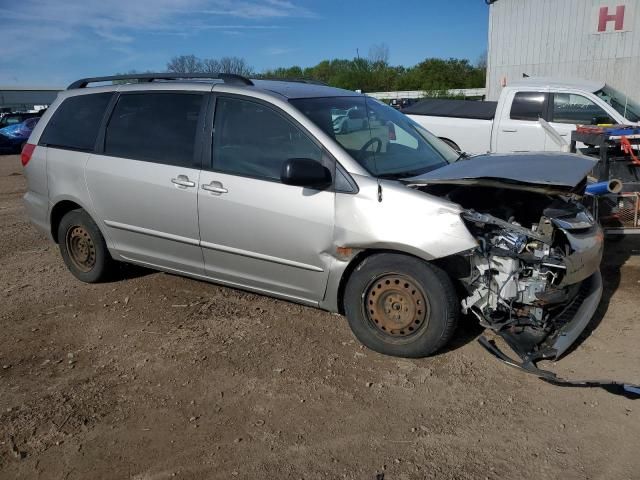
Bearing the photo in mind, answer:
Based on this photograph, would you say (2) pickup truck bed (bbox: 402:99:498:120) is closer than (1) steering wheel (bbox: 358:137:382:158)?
No

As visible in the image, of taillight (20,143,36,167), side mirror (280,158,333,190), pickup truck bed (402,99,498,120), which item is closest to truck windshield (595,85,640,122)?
pickup truck bed (402,99,498,120)

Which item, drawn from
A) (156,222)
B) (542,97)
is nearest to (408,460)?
(156,222)

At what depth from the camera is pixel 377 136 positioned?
4430 mm

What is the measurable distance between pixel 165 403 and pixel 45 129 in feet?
11.0

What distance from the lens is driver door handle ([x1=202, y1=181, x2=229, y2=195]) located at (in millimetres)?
4234

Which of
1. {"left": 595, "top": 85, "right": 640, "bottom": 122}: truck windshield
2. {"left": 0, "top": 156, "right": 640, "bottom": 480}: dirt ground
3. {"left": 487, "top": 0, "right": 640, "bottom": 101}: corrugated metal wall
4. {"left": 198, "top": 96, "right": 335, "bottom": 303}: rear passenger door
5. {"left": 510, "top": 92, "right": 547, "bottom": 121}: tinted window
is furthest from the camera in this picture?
{"left": 487, "top": 0, "right": 640, "bottom": 101}: corrugated metal wall

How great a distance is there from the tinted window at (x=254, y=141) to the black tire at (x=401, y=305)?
2.94ft

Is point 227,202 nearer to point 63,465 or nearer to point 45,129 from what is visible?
point 63,465

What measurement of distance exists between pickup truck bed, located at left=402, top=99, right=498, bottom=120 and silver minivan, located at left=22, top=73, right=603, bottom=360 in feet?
17.2

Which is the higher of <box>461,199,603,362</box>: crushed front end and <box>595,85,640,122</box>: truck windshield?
<box>595,85,640,122</box>: truck windshield

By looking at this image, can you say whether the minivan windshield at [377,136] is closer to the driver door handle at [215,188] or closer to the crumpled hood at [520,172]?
the crumpled hood at [520,172]

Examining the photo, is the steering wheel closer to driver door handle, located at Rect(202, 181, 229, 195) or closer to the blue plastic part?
driver door handle, located at Rect(202, 181, 229, 195)

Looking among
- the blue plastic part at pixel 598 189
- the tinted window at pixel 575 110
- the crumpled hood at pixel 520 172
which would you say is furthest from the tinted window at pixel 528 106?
the crumpled hood at pixel 520 172

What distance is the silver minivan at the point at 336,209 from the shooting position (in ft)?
12.0
